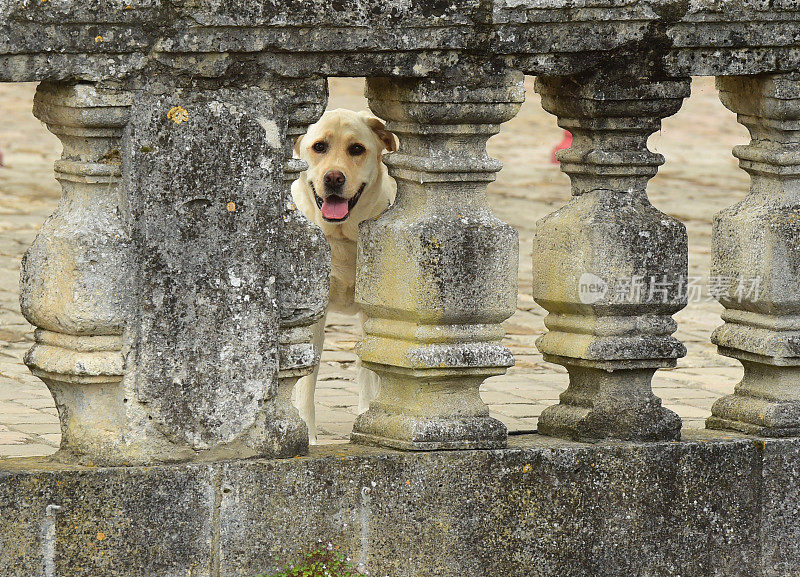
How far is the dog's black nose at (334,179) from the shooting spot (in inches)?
275

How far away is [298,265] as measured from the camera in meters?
4.17

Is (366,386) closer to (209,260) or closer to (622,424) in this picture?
(622,424)

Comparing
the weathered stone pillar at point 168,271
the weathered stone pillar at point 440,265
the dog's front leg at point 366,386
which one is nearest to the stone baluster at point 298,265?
the weathered stone pillar at point 168,271

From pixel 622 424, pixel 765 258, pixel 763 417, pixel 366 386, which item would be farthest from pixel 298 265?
pixel 366 386

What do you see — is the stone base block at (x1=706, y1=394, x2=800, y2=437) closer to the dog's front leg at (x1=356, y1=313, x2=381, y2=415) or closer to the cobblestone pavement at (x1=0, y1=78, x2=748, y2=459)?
the cobblestone pavement at (x1=0, y1=78, x2=748, y2=459)

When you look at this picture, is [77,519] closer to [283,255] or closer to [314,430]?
[283,255]

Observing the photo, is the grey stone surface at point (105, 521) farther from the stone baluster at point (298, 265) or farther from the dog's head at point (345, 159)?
the dog's head at point (345, 159)

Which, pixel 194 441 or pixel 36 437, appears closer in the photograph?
pixel 194 441

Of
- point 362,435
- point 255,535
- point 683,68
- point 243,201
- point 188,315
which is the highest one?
point 683,68

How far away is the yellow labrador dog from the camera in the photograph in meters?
6.93

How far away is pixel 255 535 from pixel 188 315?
24.3 inches

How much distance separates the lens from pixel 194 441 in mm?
4098

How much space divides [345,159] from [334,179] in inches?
4.1

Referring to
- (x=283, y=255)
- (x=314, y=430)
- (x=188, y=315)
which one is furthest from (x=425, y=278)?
(x=314, y=430)
